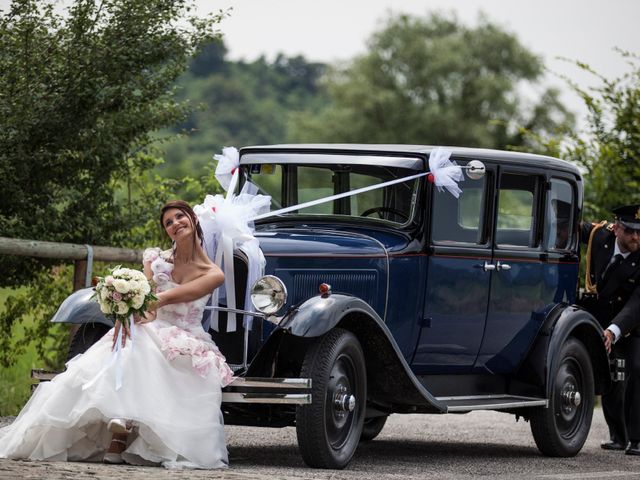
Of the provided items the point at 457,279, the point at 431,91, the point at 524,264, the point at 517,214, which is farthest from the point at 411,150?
the point at 431,91

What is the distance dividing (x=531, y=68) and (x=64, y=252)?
157 feet

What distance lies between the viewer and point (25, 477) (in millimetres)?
6074

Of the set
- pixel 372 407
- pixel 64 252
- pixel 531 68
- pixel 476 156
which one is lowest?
pixel 372 407

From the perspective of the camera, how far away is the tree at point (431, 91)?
175 feet

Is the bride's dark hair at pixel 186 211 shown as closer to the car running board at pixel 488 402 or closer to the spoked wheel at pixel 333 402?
the spoked wheel at pixel 333 402

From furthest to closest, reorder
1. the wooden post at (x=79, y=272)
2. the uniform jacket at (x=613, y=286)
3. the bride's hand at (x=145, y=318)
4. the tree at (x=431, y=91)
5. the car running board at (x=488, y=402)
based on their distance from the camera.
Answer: the tree at (x=431, y=91)
the wooden post at (x=79, y=272)
the uniform jacket at (x=613, y=286)
the car running board at (x=488, y=402)
the bride's hand at (x=145, y=318)

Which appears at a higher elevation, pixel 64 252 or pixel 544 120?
pixel 544 120

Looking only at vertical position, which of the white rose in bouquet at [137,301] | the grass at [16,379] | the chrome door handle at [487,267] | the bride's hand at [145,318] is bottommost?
the grass at [16,379]

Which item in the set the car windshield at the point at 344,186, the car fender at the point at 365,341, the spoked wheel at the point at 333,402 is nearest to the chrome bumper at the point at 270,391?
the spoked wheel at the point at 333,402

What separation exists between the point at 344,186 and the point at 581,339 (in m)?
2.32

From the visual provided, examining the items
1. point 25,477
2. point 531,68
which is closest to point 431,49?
point 531,68

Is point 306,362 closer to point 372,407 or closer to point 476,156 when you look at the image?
point 372,407

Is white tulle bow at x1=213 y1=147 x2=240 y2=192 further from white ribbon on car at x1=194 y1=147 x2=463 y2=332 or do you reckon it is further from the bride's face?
the bride's face

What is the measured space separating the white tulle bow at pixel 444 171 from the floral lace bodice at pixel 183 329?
1923mm
